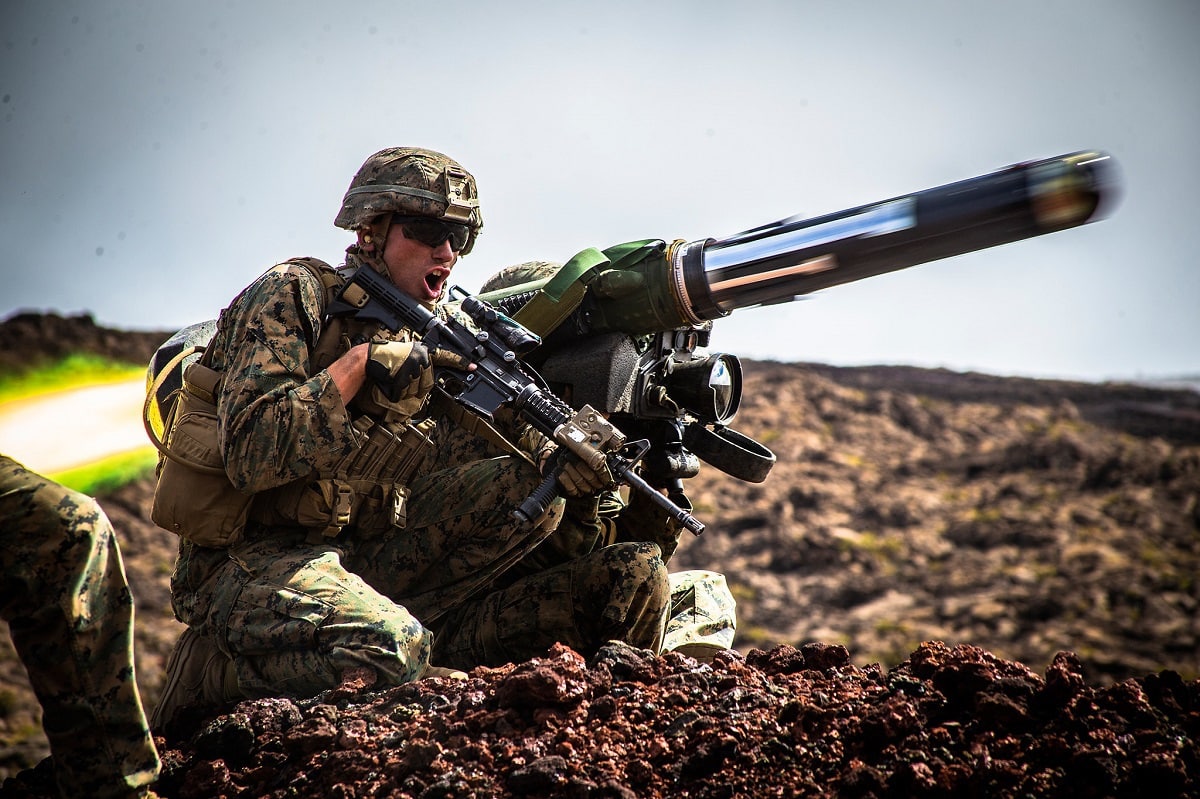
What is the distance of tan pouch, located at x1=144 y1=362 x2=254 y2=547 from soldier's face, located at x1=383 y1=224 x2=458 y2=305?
886 millimetres

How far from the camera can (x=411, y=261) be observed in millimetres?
5180

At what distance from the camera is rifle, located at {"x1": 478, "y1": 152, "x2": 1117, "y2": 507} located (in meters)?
4.91

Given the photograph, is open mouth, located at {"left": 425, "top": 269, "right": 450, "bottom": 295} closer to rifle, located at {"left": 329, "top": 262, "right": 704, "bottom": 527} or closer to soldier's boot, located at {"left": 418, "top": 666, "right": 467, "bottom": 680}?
rifle, located at {"left": 329, "top": 262, "right": 704, "bottom": 527}

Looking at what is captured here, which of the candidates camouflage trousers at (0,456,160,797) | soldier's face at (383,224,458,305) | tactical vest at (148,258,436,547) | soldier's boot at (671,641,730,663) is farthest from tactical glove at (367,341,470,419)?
soldier's boot at (671,641,730,663)

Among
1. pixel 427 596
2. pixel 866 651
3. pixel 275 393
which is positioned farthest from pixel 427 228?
pixel 866 651

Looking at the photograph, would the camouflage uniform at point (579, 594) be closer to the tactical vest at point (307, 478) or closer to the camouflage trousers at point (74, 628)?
the tactical vest at point (307, 478)

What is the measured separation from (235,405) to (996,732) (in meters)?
2.95

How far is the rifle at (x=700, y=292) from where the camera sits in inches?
193

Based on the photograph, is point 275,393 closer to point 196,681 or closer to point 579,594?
point 196,681

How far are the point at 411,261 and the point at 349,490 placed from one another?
1.02 metres

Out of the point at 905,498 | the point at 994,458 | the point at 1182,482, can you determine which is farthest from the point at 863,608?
the point at 1182,482

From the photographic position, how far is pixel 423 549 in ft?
17.4

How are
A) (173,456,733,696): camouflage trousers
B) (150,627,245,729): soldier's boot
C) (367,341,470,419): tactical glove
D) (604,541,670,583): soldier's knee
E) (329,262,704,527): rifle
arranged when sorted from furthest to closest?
(604,541,670,583): soldier's knee, (329,262,704,527): rifle, (150,627,245,729): soldier's boot, (367,341,470,419): tactical glove, (173,456,733,696): camouflage trousers

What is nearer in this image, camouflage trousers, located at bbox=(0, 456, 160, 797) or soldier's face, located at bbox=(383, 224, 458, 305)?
camouflage trousers, located at bbox=(0, 456, 160, 797)
